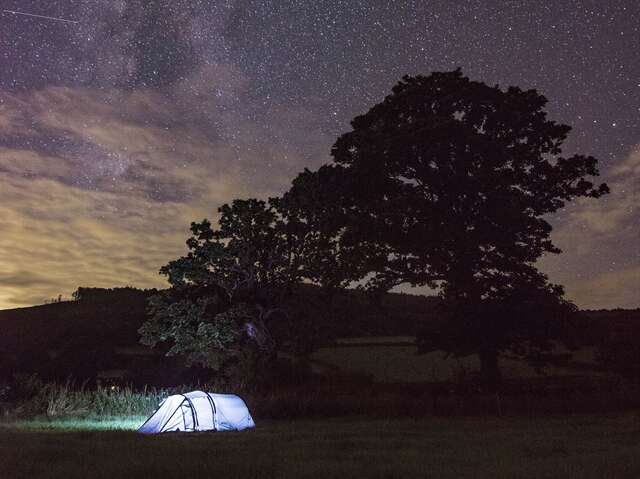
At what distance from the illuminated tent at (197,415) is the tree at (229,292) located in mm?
9365

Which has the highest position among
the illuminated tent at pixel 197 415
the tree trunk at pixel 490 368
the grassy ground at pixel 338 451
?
the tree trunk at pixel 490 368

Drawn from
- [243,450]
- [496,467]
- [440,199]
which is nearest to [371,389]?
[440,199]

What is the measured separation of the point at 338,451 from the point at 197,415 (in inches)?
289

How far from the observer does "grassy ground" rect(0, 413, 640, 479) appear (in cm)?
1072

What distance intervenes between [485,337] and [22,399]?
1880 centimetres

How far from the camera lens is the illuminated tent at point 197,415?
1952cm

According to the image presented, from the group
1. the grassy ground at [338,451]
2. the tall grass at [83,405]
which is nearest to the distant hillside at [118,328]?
the tall grass at [83,405]

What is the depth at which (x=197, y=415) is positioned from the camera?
19750 mm

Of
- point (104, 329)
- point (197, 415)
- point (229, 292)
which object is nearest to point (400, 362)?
point (229, 292)

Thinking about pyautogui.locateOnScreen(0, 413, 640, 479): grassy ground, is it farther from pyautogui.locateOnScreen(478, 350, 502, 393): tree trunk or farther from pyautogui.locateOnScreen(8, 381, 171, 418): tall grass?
pyautogui.locateOnScreen(478, 350, 502, 393): tree trunk

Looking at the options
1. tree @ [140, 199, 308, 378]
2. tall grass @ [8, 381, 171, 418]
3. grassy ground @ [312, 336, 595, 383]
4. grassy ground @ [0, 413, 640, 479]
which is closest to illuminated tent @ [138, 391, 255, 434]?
grassy ground @ [0, 413, 640, 479]

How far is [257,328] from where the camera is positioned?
3262 cm

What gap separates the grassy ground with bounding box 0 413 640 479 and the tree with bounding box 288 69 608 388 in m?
7.40

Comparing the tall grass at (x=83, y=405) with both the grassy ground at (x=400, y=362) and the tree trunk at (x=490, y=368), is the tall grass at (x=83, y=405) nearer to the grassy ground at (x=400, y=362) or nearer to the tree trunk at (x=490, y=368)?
the tree trunk at (x=490, y=368)
